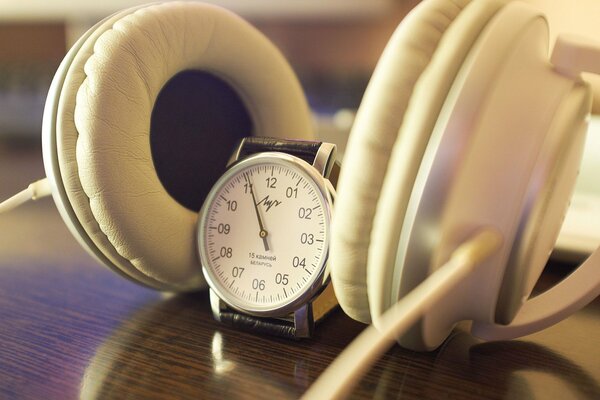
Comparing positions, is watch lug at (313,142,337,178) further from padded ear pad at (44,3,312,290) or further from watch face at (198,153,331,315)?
padded ear pad at (44,3,312,290)

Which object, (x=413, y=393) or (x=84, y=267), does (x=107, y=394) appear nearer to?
(x=413, y=393)

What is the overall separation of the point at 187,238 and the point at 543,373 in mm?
427

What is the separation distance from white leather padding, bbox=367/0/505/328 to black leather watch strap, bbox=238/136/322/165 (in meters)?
0.21

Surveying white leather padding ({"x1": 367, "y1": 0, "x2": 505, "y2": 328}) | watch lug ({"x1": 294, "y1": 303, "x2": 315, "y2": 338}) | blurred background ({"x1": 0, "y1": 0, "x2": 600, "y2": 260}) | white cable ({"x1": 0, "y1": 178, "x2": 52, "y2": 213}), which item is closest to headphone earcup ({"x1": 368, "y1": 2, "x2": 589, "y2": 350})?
white leather padding ({"x1": 367, "y1": 0, "x2": 505, "y2": 328})

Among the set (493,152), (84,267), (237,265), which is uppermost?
(493,152)

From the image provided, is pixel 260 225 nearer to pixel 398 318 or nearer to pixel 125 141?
pixel 125 141

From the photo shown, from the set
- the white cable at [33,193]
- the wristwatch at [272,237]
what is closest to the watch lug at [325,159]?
the wristwatch at [272,237]

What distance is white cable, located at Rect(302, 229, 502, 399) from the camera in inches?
18.2

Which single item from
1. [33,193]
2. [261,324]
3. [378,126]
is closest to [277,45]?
[33,193]

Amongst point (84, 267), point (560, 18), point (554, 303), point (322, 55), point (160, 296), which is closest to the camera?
point (554, 303)

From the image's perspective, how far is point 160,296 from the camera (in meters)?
0.85

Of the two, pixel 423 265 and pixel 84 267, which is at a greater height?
pixel 423 265

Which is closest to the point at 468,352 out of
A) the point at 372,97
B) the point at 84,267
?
the point at 372,97

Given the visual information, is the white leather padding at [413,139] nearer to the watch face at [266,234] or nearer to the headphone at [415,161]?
the headphone at [415,161]
